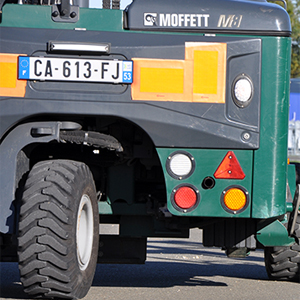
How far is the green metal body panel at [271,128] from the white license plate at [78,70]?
0.96 m

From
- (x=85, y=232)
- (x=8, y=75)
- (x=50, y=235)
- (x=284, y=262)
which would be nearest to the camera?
(x=50, y=235)

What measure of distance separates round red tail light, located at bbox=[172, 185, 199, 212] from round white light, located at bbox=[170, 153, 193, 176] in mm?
104

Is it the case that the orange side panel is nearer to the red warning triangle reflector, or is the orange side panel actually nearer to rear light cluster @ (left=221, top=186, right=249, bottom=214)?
the red warning triangle reflector

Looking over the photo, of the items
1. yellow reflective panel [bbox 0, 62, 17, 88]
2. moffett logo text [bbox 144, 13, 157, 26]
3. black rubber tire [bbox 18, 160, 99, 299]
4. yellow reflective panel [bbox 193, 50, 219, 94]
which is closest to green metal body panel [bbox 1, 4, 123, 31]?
moffett logo text [bbox 144, 13, 157, 26]

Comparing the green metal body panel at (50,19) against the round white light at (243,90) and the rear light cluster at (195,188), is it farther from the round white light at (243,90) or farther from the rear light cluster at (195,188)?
the rear light cluster at (195,188)

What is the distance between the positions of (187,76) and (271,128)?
70 centimetres

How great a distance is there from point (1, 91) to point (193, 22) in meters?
1.40

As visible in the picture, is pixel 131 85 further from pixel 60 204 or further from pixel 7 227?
pixel 7 227

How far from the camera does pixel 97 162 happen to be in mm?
4926

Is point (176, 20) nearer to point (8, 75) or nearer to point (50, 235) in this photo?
point (8, 75)

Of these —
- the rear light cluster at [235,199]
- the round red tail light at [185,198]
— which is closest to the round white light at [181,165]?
the round red tail light at [185,198]

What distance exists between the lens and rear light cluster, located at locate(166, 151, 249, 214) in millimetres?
4395

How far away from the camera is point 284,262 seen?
18.8 feet

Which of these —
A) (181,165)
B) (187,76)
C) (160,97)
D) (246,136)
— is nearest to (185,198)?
(181,165)
